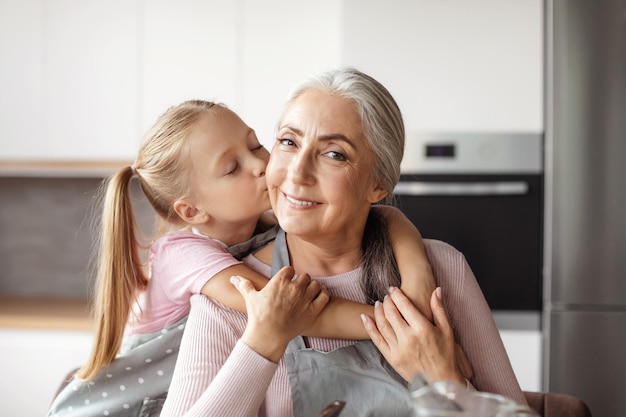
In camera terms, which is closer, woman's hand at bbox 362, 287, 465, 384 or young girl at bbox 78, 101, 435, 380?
woman's hand at bbox 362, 287, 465, 384

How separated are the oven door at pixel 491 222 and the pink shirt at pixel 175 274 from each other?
4.43 ft

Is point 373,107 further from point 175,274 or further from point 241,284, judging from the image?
point 175,274

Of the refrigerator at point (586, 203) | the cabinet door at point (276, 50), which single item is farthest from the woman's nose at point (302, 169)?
the cabinet door at point (276, 50)

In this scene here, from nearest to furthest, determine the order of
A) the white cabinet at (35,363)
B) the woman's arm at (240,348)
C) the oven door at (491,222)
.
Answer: the woman's arm at (240,348) → the oven door at (491,222) → the white cabinet at (35,363)

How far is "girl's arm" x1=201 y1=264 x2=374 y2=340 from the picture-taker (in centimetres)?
135

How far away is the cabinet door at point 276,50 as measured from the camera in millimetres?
3096

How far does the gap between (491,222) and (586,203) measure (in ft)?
1.12

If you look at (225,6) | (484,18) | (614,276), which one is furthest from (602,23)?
(225,6)

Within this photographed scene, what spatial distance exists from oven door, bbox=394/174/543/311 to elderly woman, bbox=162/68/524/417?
1357 mm

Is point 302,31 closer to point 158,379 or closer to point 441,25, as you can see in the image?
point 441,25

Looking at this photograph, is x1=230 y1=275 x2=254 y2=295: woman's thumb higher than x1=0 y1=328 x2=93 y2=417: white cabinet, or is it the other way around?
x1=230 y1=275 x2=254 y2=295: woman's thumb

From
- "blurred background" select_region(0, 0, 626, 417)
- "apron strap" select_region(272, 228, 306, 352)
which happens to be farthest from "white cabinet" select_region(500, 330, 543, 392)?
"apron strap" select_region(272, 228, 306, 352)

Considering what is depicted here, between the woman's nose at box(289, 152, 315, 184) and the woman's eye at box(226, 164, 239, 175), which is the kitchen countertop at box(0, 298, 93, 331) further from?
the woman's nose at box(289, 152, 315, 184)

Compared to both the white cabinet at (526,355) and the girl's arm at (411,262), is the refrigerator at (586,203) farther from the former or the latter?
the girl's arm at (411,262)
